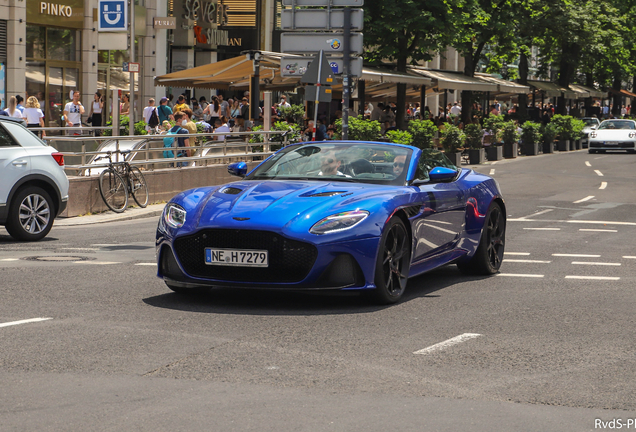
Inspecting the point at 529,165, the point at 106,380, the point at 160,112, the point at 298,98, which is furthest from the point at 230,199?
the point at 298,98

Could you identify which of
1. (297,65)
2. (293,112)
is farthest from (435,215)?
(293,112)

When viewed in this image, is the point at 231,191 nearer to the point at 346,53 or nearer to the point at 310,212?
the point at 310,212

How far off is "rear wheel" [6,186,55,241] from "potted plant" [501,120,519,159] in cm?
2829

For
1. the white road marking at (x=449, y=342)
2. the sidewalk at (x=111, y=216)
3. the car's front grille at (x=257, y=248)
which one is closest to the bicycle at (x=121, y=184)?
the sidewalk at (x=111, y=216)

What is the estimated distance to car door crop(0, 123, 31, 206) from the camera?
12.5 meters

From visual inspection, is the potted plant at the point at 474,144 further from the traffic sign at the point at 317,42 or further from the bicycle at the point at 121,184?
the bicycle at the point at 121,184

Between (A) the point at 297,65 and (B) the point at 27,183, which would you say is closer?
(B) the point at 27,183

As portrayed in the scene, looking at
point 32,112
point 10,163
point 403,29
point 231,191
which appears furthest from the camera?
point 403,29

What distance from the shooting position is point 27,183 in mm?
12922

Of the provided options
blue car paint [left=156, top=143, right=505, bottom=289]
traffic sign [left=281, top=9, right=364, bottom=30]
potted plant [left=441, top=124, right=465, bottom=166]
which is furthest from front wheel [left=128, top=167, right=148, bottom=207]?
potted plant [left=441, top=124, right=465, bottom=166]

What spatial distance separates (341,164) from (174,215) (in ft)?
5.04

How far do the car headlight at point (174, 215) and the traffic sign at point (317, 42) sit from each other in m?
11.9

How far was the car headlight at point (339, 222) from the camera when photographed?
756 cm

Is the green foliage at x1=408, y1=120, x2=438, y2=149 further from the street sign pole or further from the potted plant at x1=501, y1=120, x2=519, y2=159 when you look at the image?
the street sign pole
